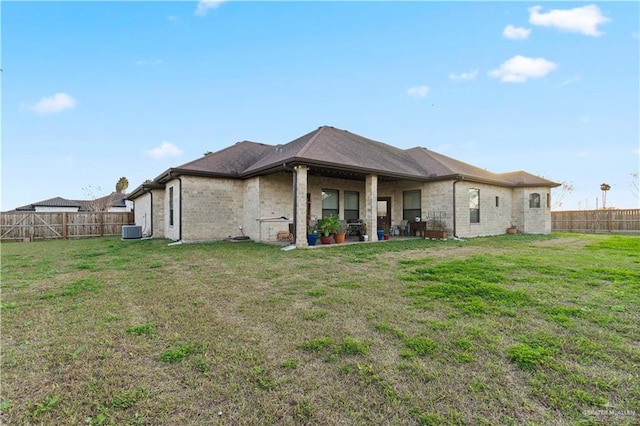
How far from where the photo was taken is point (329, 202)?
13547 mm

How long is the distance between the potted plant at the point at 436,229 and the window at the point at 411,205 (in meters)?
1.02

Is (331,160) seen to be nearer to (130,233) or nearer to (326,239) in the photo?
(326,239)

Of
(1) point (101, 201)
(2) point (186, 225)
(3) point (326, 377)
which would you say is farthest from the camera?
(1) point (101, 201)

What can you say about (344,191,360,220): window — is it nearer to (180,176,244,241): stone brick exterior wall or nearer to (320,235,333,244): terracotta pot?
(320,235,333,244): terracotta pot

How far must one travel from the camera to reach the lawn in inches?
72.0

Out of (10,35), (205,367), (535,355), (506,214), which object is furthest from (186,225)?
(506,214)

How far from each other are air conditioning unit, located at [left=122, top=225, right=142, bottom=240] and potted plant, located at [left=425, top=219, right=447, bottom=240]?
14.3m

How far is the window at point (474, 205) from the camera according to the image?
13.6m

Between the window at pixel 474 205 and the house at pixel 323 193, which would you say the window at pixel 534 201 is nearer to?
the house at pixel 323 193

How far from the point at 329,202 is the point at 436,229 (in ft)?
16.5

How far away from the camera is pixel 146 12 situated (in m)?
9.76

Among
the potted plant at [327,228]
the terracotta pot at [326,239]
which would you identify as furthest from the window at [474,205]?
the terracotta pot at [326,239]

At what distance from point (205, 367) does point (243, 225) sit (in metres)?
10.6

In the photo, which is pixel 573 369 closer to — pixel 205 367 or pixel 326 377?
pixel 326 377
